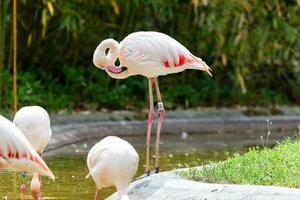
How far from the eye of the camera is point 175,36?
15055mm

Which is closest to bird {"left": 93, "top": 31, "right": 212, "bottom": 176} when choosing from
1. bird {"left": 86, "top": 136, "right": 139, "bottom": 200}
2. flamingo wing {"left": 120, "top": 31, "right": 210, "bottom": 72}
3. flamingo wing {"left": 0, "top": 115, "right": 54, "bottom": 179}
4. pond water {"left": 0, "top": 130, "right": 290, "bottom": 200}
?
flamingo wing {"left": 120, "top": 31, "right": 210, "bottom": 72}

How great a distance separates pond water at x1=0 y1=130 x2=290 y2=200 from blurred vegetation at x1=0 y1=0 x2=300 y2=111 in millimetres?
1725

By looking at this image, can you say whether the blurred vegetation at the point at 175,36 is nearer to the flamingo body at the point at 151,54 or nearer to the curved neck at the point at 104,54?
the curved neck at the point at 104,54

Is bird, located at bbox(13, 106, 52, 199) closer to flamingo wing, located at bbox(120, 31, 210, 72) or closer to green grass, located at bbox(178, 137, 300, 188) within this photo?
flamingo wing, located at bbox(120, 31, 210, 72)

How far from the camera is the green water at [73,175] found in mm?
7738

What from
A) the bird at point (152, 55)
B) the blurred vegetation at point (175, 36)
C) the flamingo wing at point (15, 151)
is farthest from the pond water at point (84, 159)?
the blurred vegetation at point (175, 36)

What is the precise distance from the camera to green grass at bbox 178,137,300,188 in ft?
21.7

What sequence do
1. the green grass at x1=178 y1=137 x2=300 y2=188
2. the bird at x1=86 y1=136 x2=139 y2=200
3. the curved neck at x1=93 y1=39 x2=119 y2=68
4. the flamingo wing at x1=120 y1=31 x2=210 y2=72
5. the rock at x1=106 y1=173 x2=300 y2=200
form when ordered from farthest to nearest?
the curved neck at x1=93 y1=39 x2=119 y2=68 < the flamingo wing at x1=120 y1=31 x2=210 y2=72 < the green grass at x1=178 y1=137 x2=300 y2=188 < the bird at x1=86 y1=136 x2=139 y2=200 < the rock at x1=106 y1=173 x2=300 y2=200

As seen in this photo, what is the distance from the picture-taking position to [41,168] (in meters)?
6.03

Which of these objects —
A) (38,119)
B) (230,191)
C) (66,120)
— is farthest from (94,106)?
(230,191)

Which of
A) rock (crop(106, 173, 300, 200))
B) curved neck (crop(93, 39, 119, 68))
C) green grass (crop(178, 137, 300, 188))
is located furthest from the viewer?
curved neck (crop(93, 39, 119, 68))

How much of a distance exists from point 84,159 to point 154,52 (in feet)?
8.96

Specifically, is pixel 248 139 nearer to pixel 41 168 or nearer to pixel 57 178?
pixel 57 178

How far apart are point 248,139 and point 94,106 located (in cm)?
247
